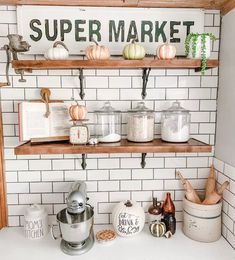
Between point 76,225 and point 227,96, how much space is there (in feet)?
3.19

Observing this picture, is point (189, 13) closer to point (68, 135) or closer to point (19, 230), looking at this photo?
point (68, 135)

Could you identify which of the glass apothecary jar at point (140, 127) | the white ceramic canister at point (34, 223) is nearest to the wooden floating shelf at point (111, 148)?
the glass apothecary jar at point (140, 127)

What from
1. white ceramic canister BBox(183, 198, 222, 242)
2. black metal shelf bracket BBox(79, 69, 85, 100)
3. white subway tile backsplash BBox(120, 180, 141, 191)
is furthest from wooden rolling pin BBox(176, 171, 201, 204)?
black metal shelf bracket BBox(79, 69, 85, 100)

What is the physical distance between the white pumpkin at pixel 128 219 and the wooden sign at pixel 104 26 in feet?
2.70

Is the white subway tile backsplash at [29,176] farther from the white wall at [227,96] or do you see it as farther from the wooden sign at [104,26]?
the white wall at [227,96]

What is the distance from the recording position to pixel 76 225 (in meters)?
1.14

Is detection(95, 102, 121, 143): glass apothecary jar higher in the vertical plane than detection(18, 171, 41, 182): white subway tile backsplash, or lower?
higher

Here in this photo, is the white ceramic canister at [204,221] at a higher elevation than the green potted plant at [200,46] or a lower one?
lower

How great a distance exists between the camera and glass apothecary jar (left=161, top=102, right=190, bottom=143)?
48.9 inches

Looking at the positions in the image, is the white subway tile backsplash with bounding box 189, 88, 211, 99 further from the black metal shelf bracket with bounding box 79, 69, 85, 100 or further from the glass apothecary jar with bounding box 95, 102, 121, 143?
the black metal shelf bracket with bounding box 79, 69, 85, 100

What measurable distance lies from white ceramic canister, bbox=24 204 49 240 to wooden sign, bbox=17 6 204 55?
843mm

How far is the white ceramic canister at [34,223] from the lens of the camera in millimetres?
1322

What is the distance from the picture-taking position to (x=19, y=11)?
128 cm

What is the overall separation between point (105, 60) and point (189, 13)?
568 millimetres
